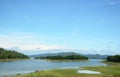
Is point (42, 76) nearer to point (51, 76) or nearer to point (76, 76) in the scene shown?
point (51, 76)

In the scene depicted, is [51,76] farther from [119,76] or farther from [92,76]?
[119,76]

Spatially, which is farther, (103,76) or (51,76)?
(103,76)

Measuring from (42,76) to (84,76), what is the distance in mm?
12655

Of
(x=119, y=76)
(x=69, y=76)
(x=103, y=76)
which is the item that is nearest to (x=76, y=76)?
(x=69, y=76)

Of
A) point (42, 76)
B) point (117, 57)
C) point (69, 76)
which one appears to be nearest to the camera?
point (42, 76)

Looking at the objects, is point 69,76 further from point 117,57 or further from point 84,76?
point 117,57

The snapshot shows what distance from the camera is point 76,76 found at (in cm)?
5644

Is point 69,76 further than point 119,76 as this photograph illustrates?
Yes

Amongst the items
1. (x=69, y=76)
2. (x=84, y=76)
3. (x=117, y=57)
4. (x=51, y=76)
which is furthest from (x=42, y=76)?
(x=117, y=57)

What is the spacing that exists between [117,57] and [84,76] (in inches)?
5016

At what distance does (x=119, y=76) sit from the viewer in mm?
51031

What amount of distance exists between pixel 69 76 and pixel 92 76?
19.0ft


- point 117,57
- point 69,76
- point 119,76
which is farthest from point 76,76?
point 117,57

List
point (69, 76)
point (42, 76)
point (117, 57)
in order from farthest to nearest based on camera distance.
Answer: point (117, 57), point (69, 76), point (42, 76)
